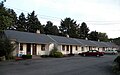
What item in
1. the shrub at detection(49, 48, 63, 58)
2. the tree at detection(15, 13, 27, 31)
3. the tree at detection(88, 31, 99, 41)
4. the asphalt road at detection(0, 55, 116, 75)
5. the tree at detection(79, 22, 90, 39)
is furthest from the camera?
the tree at detection(79, 22, 90, 39)

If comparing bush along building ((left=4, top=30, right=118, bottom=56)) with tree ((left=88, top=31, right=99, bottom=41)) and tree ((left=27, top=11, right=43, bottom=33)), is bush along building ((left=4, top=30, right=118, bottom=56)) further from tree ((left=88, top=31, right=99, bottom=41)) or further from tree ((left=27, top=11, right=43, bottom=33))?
tree ((left=88, top=31, right=99, bottom=41))

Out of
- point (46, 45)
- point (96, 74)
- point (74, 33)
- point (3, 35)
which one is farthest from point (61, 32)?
point (96, 74)

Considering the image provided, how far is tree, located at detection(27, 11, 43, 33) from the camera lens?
8212 centimetres

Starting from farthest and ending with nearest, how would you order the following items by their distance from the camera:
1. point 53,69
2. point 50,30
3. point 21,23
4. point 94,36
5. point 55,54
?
1. point 94,36
2. point 50,30
3. point 21,23
4. point 55,54
5. point 53,69

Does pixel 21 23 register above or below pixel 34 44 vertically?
above

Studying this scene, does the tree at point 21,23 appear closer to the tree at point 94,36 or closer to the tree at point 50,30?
the tree at point 50,30

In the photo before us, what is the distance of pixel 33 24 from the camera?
84.0 metres

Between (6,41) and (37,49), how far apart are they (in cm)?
1111

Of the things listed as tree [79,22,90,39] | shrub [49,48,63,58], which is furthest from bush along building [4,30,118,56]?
tree [79,22,90,39]

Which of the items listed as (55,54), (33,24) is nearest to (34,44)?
(55,54)

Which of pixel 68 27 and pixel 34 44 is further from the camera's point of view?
pixel 68 27

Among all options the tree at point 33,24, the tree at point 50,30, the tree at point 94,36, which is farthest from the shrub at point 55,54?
the tree at point 94,36

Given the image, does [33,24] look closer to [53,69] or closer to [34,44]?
[34,44]

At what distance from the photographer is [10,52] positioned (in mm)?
33688
